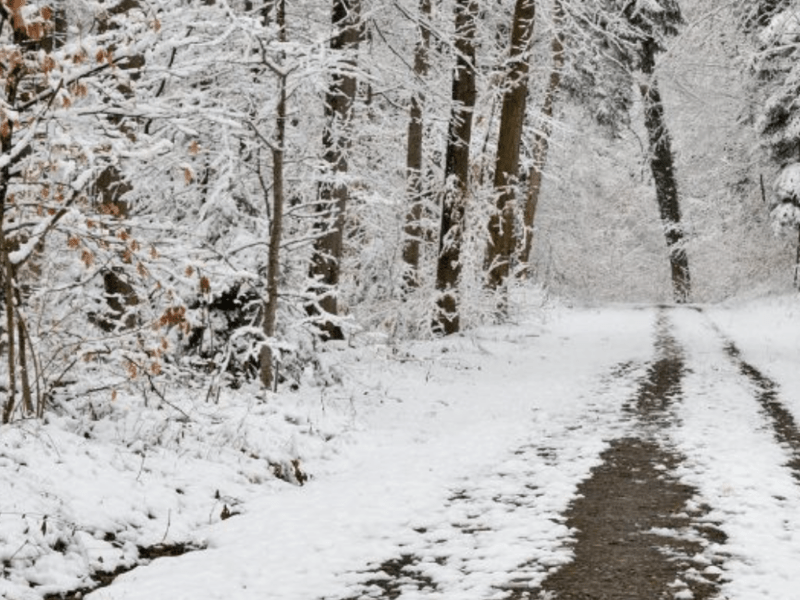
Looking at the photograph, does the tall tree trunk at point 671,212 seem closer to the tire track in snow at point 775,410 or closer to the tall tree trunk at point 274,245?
the tire track in snow at point 775,410

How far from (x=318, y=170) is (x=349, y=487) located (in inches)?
210

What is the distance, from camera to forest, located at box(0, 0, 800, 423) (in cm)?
681

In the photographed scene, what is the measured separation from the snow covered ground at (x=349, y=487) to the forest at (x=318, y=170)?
2.23 feet

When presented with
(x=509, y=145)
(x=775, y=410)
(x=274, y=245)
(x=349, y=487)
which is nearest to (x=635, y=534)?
(x=349, y=487)

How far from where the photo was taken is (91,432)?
7.21 meters

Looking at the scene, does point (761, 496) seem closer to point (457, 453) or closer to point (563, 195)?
point (457, 453)

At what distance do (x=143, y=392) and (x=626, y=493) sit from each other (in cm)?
428

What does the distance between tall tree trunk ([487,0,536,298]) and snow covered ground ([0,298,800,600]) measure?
5898 mm

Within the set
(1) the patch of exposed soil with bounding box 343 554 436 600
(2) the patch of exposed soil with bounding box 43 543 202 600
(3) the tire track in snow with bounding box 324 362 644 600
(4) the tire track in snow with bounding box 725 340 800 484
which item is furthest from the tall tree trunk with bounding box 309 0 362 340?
(1) the patch of exposed soil with bounding box 343 554 436 600

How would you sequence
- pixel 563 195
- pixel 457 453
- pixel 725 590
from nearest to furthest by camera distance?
1. pixel 725 590
2. pixel 457 453
3. pixel 563 195

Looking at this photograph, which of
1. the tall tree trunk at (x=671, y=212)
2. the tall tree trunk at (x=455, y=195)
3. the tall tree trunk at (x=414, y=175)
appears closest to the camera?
the tall tree trunk at (x=455, y=195)

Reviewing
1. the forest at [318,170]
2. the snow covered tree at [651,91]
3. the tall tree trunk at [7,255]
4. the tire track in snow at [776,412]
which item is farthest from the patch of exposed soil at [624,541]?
the snow covered tree at [651,91]

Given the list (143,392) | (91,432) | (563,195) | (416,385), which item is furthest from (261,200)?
(563,195)

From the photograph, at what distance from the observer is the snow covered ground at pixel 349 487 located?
16.9ft
